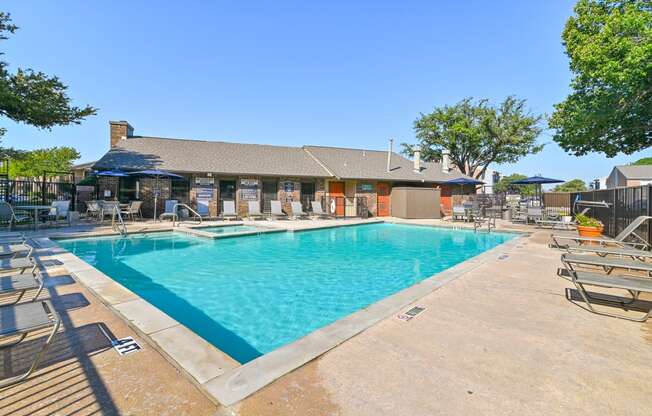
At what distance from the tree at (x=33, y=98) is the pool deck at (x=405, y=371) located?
13.0 meters

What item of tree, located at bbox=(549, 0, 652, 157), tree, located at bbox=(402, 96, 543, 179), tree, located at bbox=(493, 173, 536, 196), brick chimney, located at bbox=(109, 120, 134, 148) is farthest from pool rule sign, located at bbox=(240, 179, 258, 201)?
tree, located at bbox=(549, 0, 652, 157)

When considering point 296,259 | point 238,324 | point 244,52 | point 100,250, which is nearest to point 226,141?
point 244,52

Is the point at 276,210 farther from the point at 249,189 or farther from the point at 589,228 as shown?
the point at 589,228

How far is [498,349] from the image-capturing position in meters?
2.58

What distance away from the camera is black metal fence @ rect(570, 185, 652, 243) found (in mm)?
7320

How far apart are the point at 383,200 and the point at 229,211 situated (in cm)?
1006

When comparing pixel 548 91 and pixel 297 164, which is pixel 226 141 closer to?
pixel 297 164

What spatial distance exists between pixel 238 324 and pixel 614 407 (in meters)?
3.84

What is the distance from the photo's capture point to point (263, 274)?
647 cm

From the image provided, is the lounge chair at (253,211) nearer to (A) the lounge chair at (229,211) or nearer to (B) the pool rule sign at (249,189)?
(B) the pool rule sign at (249,189)

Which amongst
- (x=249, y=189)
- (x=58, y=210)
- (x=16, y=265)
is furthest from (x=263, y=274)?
(x=249, y=189)

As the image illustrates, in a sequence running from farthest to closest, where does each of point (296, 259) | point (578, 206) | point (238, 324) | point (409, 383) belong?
point (578, 206) → point (296, 259) → point (238, 324) → point (409, 383)

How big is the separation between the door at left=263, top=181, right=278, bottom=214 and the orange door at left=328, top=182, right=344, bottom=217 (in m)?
3.58

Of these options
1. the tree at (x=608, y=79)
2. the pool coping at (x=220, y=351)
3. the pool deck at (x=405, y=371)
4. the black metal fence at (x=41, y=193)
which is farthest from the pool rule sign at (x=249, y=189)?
the tree at (x=608, y=79)
